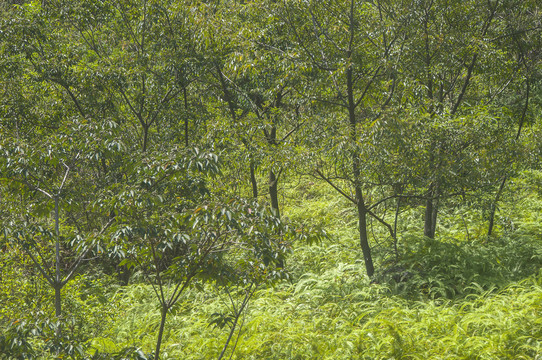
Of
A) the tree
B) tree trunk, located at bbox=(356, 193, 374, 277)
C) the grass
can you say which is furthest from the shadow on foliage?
the tree

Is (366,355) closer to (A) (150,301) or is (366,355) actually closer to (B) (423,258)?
(B) (423,258)

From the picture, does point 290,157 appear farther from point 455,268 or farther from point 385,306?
point 455,268

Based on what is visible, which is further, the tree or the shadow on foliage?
the shadow on foliage

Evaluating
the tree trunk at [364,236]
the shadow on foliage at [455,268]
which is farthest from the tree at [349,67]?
the shadow on foliage at [455,268]

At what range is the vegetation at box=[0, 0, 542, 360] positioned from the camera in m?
4.73

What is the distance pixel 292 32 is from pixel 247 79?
4.87ft

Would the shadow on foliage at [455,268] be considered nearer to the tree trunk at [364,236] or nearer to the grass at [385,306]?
the grass at [385,306]

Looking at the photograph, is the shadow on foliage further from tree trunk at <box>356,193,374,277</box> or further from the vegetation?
tree trunk at <box>356,193,374,277</box>

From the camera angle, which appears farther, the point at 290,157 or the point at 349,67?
the point at 290,157

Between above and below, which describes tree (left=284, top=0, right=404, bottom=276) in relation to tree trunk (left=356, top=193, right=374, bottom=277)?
above

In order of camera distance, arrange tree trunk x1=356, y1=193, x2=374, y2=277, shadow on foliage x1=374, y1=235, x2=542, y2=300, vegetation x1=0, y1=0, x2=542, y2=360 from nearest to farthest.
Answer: vegetation x1=0, y1=0, x2=542, y2=360
shadow on foliage x1=374, y1=235, x2=542, y2=300
tree trunk x1=356, y1=193, x2=374, y2=277

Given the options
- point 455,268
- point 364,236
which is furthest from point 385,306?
point 455,268

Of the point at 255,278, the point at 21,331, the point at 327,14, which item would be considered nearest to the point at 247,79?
the point at 327,14

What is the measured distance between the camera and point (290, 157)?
22.7ft
